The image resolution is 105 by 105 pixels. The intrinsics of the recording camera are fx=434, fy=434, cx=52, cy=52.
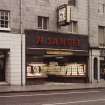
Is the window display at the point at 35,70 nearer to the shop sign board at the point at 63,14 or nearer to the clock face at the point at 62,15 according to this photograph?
the shop sign board at the point at 63,14

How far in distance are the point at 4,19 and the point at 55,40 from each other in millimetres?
5155

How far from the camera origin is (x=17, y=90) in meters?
28.4

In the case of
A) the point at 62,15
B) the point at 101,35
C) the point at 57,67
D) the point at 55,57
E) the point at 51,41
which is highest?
the point at 62,15

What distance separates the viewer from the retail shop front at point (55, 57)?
3494cm

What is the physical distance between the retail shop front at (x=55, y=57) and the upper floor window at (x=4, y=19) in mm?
1806

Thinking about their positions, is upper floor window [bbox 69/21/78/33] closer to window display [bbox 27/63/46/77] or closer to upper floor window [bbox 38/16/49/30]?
upper floor window [bbox 38/16/49/30]

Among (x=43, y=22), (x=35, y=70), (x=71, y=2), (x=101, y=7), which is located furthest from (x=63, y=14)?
(x=101, y=7)

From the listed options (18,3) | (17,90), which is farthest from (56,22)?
(17,90)

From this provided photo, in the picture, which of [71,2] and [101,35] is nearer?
[71,2]

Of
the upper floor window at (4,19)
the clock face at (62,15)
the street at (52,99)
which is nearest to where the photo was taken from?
the street at (52,99)

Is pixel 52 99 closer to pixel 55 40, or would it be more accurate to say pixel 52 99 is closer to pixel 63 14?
pixel 55 40

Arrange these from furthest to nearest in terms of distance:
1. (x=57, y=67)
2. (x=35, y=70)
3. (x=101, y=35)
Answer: (x=101, y=35) < (x=57, y=67) < (x=35, y=70)

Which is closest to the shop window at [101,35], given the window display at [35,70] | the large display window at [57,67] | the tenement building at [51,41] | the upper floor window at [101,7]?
the tenement building at [51,41]

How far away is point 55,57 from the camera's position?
3694 centimetres
